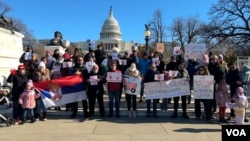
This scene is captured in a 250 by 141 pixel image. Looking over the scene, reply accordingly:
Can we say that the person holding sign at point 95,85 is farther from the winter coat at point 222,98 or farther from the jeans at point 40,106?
the winter coat at point 222,98

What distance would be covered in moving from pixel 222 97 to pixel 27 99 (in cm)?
633

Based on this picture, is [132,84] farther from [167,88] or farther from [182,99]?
[182,99]

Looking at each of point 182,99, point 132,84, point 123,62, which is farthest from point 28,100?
point 182,99

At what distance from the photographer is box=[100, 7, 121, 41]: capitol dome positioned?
13375 cm

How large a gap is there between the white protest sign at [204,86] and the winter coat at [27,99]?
5.33 m

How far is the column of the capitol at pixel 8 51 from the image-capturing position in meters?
17.0

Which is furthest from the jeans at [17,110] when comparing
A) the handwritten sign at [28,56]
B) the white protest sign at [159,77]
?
the white protest sign at [159,77]

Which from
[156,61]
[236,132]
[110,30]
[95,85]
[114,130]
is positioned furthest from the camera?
[110,30]

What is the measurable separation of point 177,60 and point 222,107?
254 centimetres

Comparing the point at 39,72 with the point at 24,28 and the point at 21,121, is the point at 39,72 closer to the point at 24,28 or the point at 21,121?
the point at 21,121

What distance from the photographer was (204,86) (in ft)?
39.4

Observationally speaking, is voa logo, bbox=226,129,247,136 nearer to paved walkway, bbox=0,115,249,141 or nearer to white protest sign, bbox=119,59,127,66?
paved walkway, bbox=0,115,249,141

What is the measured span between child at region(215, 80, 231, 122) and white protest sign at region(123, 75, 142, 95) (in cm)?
268

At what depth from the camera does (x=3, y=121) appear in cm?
1125
